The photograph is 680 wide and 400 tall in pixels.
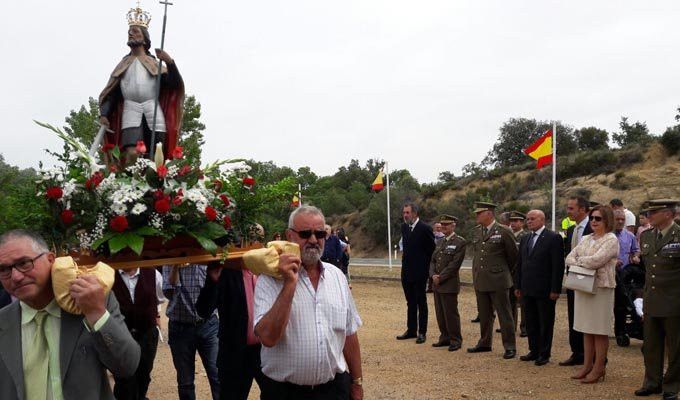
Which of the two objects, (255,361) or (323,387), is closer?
(323,387)

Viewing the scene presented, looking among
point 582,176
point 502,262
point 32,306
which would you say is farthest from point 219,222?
point 582,176

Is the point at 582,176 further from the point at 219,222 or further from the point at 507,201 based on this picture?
the point at 219,222

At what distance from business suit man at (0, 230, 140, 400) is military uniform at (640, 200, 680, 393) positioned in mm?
5722

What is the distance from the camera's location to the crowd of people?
683cm

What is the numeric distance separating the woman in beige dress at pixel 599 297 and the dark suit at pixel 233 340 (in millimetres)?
4181

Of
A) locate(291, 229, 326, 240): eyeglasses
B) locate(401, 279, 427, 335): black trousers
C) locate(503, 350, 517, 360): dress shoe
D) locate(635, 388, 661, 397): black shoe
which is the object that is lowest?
locate(503, 350, 517, 360): dress shoe

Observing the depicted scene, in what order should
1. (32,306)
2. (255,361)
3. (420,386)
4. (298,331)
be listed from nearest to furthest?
1. (32,306)
2. (298,331)
3. (255,361)
4. (420,386)

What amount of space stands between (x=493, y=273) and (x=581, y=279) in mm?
1935

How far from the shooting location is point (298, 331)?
3621 millimetres

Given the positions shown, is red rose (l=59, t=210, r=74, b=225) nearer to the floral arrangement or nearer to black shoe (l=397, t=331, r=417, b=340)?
the floral arrangement

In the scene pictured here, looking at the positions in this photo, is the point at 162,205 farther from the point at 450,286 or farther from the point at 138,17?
the point at 450,286

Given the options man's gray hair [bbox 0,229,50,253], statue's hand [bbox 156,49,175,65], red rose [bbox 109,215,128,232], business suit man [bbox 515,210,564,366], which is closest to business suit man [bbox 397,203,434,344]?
business suit man [bbox 515,210,564,366]

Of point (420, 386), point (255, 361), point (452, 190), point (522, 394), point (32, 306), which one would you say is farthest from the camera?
point (452, 190)

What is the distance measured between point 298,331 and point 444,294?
6937 millimetres
